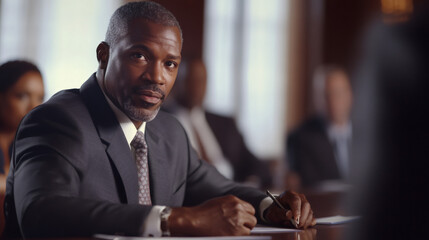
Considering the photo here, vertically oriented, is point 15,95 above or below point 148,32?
below

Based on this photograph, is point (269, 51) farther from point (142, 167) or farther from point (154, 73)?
point (154, 73)

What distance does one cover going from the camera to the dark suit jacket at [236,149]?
4.71 meters

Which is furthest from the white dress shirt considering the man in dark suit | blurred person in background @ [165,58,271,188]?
the man in dark suit

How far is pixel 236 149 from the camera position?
15.6 ft

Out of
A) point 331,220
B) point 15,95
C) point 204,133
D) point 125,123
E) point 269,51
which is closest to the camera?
point 125,123

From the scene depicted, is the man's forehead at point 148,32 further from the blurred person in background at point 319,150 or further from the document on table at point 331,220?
the blurred person in background at point 319,150

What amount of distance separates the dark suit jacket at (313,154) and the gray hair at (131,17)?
10.6 feet

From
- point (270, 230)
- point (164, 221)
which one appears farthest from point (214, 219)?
point (270, 230)

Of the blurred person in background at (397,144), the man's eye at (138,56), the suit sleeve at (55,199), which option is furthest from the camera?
the man's eye at (138,56)

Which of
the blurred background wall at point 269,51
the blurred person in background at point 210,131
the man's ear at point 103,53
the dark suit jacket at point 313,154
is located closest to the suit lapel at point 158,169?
the man's ear at point 103,53

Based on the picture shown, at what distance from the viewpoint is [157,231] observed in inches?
58.3

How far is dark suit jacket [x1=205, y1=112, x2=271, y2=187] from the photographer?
4707 millimetres

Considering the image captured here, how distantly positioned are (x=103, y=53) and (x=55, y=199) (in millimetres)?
408

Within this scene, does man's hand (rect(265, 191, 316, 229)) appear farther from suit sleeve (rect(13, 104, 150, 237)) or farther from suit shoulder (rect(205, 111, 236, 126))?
suit shoulder (rect(205, 111, 236, 126))
